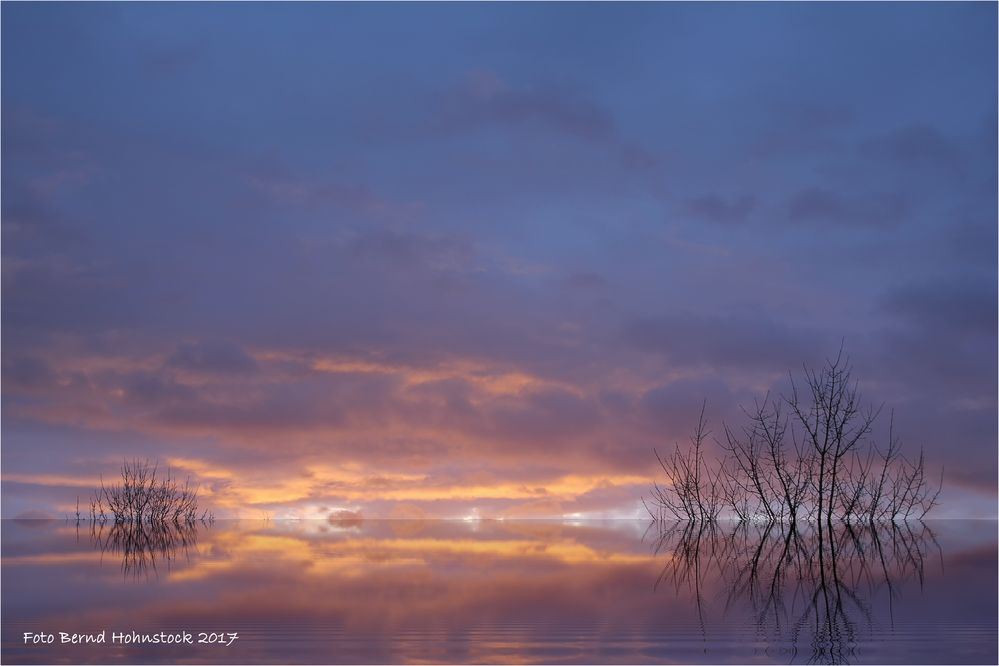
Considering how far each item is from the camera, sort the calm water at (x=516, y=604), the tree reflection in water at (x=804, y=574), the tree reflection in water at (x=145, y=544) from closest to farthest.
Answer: the calm water at (x=516, y=604), the tree reflection in water at (x=804, y=574), the tree reflection in water at (x=145, y=544)

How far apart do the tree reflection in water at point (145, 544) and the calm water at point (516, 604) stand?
3.4 inches

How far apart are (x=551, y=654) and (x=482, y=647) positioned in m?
0.42

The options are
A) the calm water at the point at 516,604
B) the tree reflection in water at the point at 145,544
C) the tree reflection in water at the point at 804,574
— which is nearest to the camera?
the calm water at the point at 516,604

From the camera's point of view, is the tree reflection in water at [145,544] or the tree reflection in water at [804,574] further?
the tree reflection in water at [145,544]

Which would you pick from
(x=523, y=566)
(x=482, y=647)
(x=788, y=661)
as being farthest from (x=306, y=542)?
(x=788, y=661)

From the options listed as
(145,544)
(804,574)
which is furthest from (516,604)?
(145,544)

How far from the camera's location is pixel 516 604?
6.00 metres

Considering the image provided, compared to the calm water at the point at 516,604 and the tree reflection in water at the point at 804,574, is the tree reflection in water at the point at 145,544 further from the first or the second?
the tree reflection in water at the point at 804,574

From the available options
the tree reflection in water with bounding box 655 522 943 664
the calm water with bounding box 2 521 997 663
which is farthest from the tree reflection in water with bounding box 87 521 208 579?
the tree reflection in water with bounding box 655 522 943 664

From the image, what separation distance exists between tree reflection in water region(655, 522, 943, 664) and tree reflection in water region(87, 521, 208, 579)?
565 centimetres

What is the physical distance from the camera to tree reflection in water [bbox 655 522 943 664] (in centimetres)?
500

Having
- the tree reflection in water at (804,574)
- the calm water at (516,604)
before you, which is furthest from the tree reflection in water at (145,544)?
the tree reflection in water at (804,574)

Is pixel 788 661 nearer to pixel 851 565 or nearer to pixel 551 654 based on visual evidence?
pixel 551 654

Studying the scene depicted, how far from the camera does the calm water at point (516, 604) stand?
14.6ft
